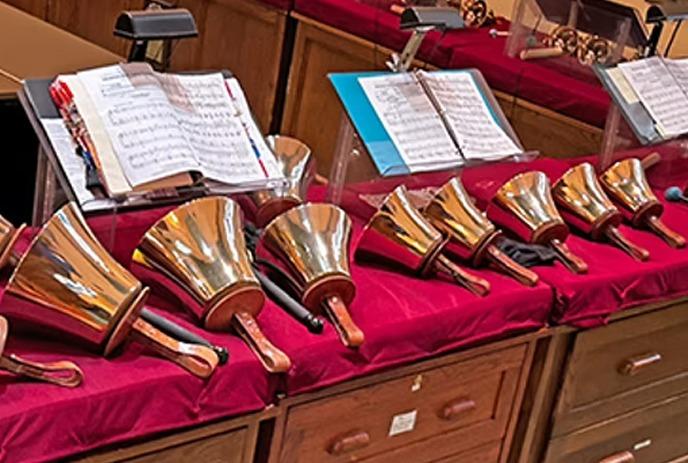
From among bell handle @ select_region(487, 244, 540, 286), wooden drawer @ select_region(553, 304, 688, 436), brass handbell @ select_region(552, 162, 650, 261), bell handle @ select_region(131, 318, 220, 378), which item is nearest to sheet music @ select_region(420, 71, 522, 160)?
brass handbell @ select_region(552, 162, 650, 261)

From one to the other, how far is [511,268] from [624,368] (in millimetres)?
390

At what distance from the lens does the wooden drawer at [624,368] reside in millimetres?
1882

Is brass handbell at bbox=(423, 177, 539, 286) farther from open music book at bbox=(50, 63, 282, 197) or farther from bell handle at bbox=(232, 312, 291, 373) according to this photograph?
bell handle at bbox=(232, 312, 291, 373)

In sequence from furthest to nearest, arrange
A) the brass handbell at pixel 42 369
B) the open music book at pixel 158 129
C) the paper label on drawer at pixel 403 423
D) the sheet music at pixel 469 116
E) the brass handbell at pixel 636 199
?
the brass handbell at pixel 636 199, the sheet music at pixel 469 116, the paper label on drawer at pixel 403 423, the open music book at pixel 158 129, the brass handbell at pixel 42 369

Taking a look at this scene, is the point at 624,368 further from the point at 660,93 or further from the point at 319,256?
the point at 319,256

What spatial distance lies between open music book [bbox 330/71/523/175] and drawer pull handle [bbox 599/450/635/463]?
618mm

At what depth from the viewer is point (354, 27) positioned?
371 cm

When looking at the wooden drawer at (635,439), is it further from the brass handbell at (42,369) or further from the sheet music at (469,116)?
the brass handbell at (42,369)

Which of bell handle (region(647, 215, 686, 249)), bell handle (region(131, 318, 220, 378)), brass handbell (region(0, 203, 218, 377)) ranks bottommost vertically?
bell handle (region(647, 215, 686, 249))

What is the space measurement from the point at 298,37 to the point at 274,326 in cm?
270

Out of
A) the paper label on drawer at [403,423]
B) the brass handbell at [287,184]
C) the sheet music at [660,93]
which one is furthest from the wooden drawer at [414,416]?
the sheet music at [660,93]

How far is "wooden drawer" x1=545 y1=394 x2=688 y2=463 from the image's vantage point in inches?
77.7

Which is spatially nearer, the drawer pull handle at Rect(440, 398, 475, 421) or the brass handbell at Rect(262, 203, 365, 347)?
the brass handbell at Rect(262, 203, 365, 347)

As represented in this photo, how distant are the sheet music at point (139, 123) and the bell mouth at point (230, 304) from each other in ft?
0.72
